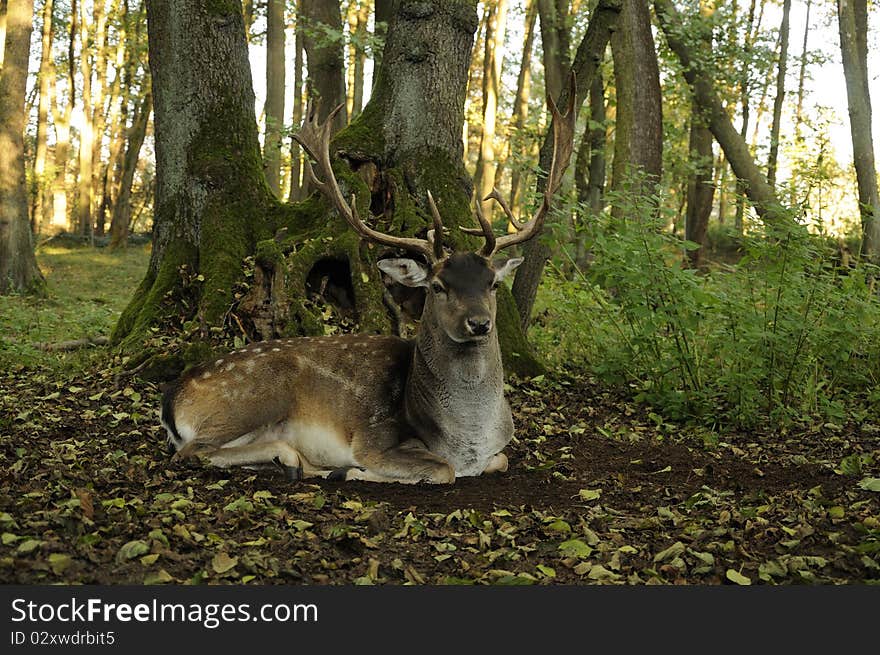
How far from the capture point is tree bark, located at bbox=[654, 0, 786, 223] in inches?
617

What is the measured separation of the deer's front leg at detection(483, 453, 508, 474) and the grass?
14.8ft

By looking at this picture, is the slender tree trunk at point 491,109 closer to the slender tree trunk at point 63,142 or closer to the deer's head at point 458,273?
the slender tree trunk at point 63,142

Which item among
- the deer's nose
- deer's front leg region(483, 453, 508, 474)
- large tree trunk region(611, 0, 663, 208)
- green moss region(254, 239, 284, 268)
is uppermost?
large tree trunk region(611, 0, 663, 208)

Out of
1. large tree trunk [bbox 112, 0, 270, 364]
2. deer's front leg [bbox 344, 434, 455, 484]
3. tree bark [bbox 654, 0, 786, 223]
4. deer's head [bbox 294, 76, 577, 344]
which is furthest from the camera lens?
tree bark [bbox 654, 0, 786, 223]

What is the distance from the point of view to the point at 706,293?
779 centimetres

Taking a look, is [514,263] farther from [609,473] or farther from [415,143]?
[415,143]

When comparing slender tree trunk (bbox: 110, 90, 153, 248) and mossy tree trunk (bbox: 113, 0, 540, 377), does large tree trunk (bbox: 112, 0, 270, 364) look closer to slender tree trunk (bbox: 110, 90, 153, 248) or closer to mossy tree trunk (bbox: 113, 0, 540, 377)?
mossy tree trunk (bbox: 113, 0, 540, 377)

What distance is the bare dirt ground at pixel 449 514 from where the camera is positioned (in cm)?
418

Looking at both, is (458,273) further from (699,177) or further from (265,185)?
(699,177)

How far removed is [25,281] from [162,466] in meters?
10.6

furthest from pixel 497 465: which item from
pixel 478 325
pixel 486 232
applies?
pixel 486 232

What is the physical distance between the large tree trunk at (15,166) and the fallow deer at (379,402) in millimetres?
10125

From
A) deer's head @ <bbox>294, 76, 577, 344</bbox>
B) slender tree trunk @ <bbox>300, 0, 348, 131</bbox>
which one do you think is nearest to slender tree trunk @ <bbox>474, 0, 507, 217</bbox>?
slender tree trunk @ <bbox>300, 0, 348, 131</bbox>

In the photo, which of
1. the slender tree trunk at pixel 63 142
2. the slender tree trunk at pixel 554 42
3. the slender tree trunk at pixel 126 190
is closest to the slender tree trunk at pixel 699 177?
the slender tree trunk at pixel 554 42
